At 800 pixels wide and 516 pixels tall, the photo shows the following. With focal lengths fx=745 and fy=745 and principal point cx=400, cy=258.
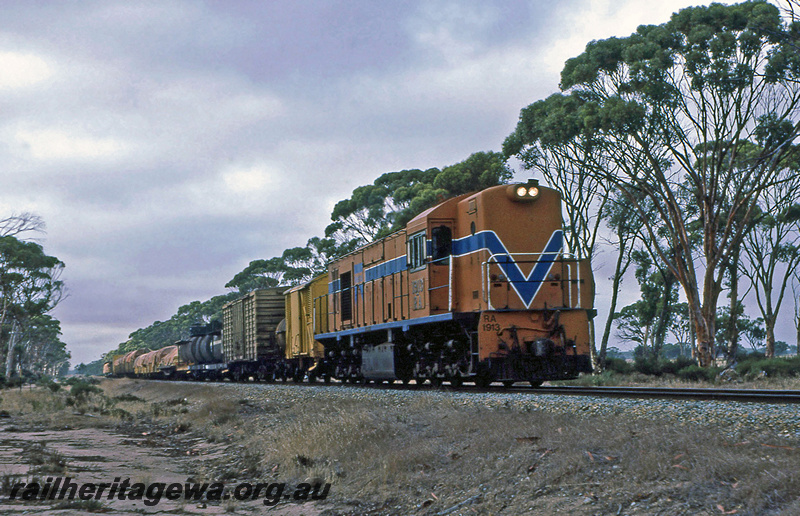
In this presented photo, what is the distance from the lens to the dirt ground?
20.6 ft

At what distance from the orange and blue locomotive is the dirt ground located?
5.42ft

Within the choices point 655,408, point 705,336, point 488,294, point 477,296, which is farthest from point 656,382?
point 655,408

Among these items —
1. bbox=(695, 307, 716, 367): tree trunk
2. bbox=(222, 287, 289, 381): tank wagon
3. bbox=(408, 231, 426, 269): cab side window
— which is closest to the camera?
bbox=(408, 231, 426, 269): cab side window

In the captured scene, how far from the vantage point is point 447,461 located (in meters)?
9.15

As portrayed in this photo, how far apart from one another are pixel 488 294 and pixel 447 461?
20.3 ft

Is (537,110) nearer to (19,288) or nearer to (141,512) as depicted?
(141,512)

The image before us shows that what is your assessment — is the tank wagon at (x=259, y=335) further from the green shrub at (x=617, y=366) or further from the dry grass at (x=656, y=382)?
the green shrub at (x=617, y=366)

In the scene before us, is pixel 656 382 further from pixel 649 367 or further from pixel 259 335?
pixel 259 335

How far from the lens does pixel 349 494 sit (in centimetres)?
931

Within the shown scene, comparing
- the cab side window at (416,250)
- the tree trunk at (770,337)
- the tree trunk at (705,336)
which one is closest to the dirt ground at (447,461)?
the cab side window at (416,250)

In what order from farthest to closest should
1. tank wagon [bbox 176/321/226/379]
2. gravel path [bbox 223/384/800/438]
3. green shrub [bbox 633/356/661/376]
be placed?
tank wagon [bbox 176/321/226/379] < green shrub [bbox 633/356/661/376] < gravel path [bbox 223/384/800/438]

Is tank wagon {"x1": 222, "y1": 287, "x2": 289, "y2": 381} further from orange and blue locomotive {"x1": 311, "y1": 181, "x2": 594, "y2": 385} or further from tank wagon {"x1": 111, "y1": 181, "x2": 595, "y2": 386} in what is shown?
orange and blue locomotive {"x1": 311, "y1": 181, "x2": 594, "y2": 385}

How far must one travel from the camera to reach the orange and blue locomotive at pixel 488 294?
49.0 feet

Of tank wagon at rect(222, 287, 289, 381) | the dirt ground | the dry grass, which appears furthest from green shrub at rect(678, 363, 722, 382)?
tank wagon at rect(222, 287, 289, 381)
